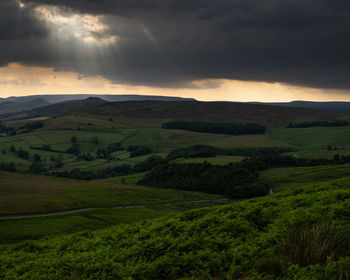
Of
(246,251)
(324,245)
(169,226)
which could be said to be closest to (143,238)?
(169,226)

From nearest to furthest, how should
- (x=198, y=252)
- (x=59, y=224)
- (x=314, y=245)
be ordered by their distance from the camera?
1. (x=314, y=245)
2. (x=198, y=252)
3. (x=59, y=224)

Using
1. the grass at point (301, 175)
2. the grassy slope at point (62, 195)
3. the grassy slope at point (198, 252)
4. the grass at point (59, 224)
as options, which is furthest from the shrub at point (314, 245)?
the grass at point (301, 175)

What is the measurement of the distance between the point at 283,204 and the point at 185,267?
14.9m

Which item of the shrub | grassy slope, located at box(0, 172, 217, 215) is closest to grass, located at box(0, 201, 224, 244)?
grassy slope, located at box(0, 172, 217, 215)

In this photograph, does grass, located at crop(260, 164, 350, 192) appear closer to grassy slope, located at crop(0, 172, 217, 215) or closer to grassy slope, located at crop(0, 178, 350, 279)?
grassy slope, located at crop(0, 172, 217, 215)

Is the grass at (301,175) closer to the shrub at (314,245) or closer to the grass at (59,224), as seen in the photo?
the grass at (59,224)

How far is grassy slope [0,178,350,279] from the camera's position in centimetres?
1892

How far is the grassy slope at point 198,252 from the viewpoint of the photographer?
745 inches

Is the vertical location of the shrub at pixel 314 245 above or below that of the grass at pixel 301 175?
above

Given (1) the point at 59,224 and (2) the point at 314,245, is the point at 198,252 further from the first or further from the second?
(1) the point at 59,224

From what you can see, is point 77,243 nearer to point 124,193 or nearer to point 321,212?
point 321,212

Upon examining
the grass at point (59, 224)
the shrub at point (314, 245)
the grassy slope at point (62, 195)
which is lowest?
the grassy slope at point (62, 195)

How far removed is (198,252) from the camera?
70.9 feet

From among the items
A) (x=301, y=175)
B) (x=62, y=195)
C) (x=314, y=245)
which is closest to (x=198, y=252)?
(x=314, y=245)
